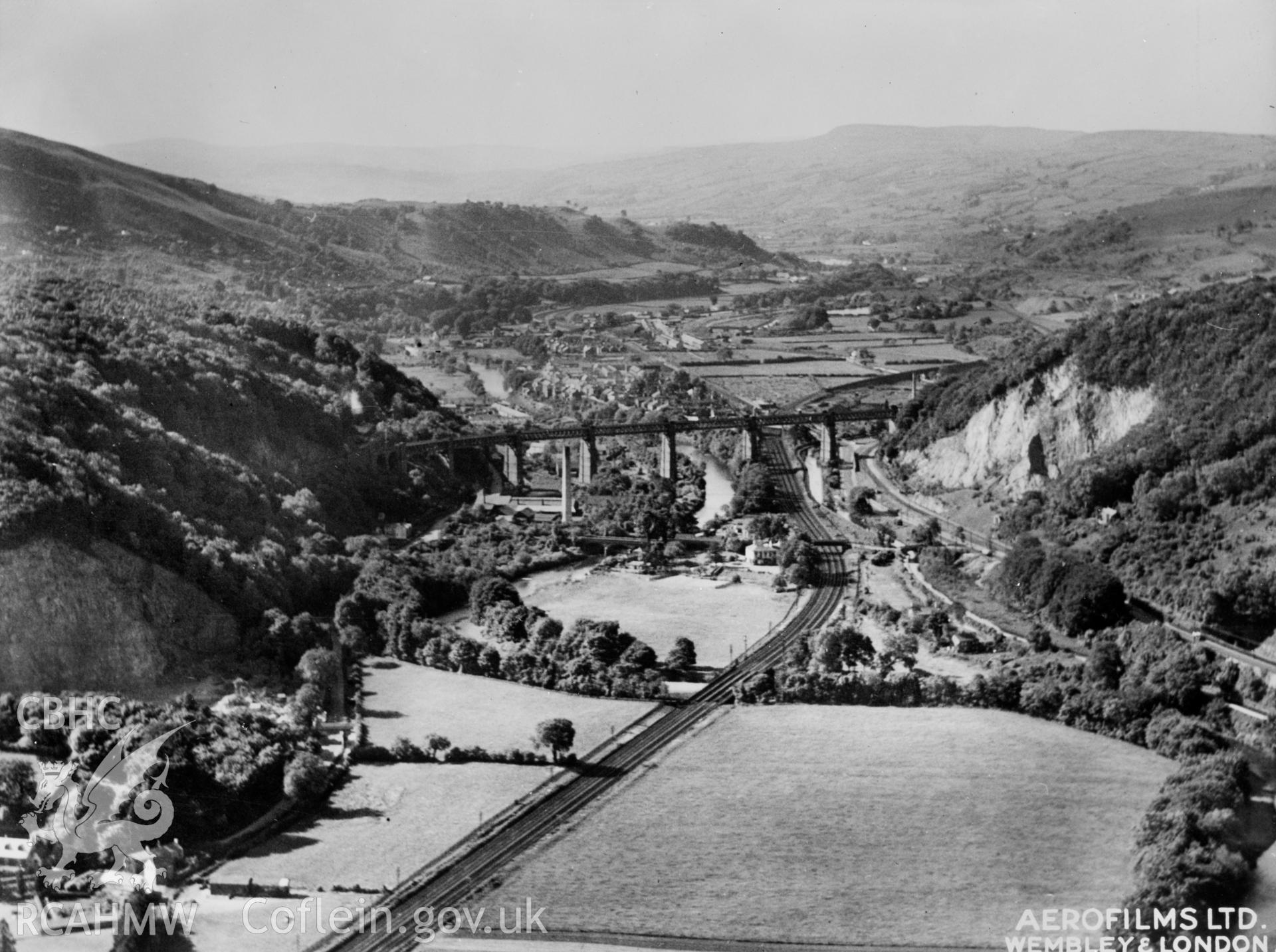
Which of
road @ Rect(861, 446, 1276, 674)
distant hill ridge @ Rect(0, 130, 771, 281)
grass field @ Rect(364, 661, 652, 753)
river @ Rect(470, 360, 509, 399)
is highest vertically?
distant hill ridge @ Rect(0, 130, 771, 281)

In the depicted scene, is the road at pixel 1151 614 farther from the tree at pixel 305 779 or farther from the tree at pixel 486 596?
the tree at pixel 305 779

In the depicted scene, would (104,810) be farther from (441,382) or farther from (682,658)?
(441,382)

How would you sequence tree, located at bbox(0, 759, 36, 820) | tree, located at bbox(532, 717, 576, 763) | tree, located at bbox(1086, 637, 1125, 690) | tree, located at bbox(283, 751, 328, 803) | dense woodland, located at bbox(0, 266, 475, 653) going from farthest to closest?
dense woodland, located at bbox(0, 266, 475, 653)
tree, located at bbox(1086, 637, 1125, 690)
tree, located at bbox(532, 717, 576, 763)
tree, located at bbox(283, 751, 328, 803)
tree, located at bbox(0, 759, 36, 820)

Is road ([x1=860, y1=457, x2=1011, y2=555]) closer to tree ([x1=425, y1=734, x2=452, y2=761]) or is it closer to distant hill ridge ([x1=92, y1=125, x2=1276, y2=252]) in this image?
tree ([x1=425, y1=734, x2=452, y2=761])

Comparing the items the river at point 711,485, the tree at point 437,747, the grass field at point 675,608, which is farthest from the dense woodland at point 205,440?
the river at point 711,485

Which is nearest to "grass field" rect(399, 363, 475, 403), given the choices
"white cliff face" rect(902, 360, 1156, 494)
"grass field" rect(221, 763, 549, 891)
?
"white cliff face" rect(902, 360, 1156, 494)
